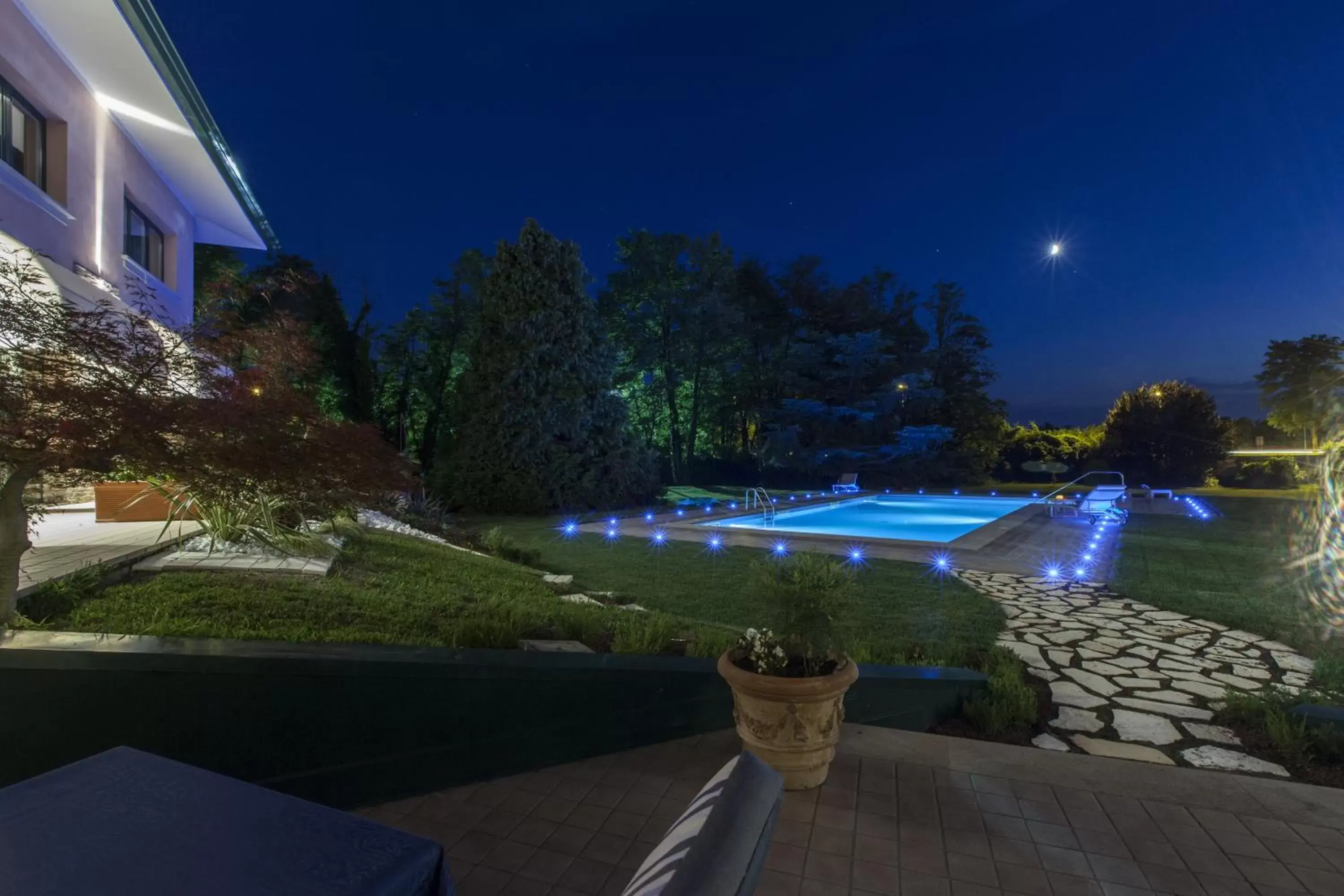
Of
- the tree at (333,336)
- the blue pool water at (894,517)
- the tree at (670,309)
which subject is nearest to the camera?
the blue pool water at (894,517)

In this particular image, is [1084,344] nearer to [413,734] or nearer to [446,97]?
[446,97]

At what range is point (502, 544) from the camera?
328 inches

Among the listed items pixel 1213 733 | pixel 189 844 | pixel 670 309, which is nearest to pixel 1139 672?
pixel 1213 733

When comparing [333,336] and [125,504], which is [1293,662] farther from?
[333,336]

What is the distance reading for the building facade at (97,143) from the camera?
19.4 feet

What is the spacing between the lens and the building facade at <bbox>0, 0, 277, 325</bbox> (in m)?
5.92

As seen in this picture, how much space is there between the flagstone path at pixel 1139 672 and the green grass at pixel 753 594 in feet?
1.25

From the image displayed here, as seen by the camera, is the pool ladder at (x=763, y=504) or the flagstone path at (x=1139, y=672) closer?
the flagstone path at (x=1139, y=672)

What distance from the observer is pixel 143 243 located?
9.27 m

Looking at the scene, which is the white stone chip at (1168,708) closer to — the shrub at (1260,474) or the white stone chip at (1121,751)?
the white stone chip at (1121,751)

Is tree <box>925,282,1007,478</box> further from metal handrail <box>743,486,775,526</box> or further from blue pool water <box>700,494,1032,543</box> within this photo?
metal handrail <box>743,486,775,526</box>

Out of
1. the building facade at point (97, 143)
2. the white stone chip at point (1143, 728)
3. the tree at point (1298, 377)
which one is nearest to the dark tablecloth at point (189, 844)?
the white stone chip at point (1143, 728)

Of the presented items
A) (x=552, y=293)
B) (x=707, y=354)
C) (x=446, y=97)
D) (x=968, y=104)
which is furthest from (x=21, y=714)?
(x=446, y=97)

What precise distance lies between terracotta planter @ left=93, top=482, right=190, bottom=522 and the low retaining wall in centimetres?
549
